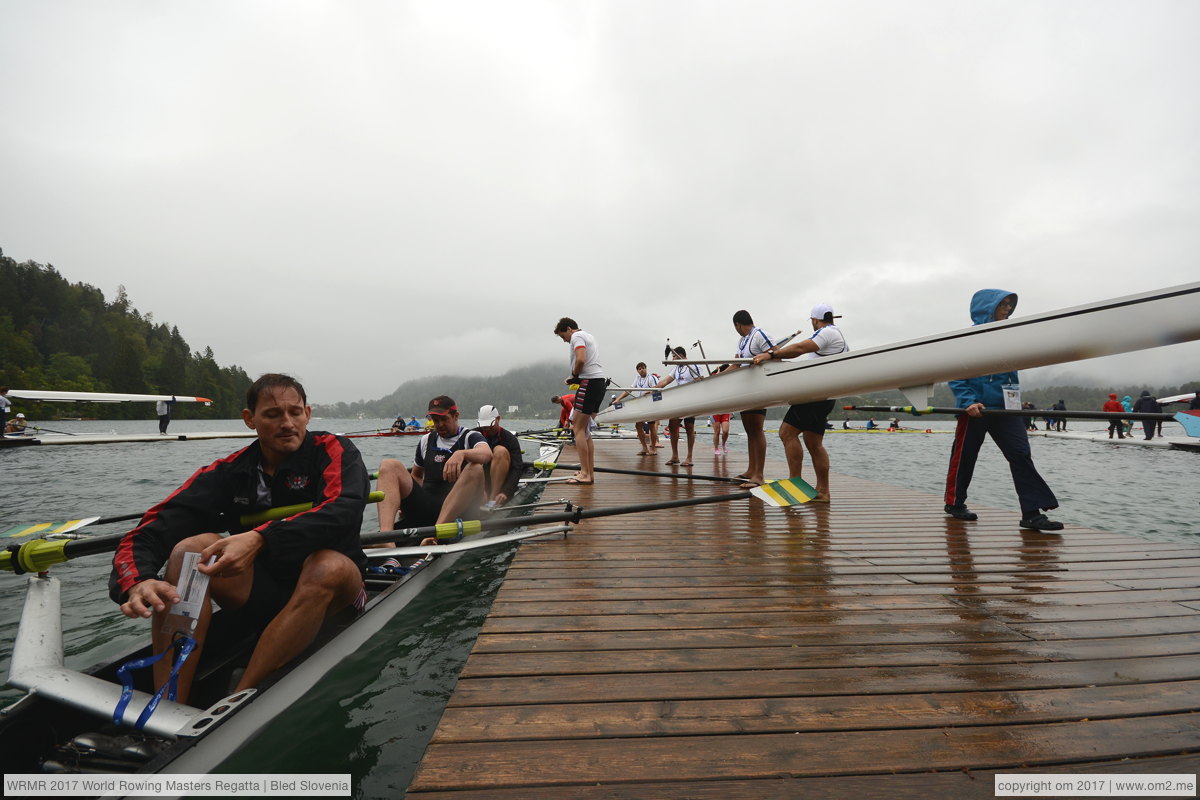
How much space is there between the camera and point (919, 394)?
509 cm

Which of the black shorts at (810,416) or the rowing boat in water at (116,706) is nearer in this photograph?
the rowing boat in water at (116,706)

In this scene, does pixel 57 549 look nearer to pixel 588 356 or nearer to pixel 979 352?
pixel 588 356

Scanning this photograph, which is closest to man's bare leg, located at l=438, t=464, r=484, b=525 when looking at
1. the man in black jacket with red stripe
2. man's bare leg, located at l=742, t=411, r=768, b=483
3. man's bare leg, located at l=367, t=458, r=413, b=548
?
man's bare leg, located at l=367, t=458, r=413, b=548

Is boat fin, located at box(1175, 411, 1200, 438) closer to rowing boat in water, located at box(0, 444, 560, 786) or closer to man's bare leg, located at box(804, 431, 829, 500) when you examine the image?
man's bare leg, located at box(804, 431, 829, 500)

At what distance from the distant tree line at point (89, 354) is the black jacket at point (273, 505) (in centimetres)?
9249

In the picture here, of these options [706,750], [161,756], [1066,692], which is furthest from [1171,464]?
[161,756]

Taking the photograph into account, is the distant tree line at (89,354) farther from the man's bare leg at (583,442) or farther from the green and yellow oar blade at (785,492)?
the green and yellow oar blade at (785,492)

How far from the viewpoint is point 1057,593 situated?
3086mm

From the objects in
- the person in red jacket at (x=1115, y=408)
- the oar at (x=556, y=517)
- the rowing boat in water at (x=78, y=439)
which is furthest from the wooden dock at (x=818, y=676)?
the rowing boat in water at (x=78, y=439)

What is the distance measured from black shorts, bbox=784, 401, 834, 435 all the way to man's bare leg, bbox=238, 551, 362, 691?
15.2 feet

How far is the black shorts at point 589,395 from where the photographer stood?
658 cm

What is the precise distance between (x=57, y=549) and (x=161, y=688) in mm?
1172

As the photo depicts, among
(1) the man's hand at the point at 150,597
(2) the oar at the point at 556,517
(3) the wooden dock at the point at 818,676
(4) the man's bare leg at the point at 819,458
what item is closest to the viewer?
(3) the wooden dock at the point at 818,676

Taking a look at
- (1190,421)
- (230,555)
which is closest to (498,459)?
(230,555)
